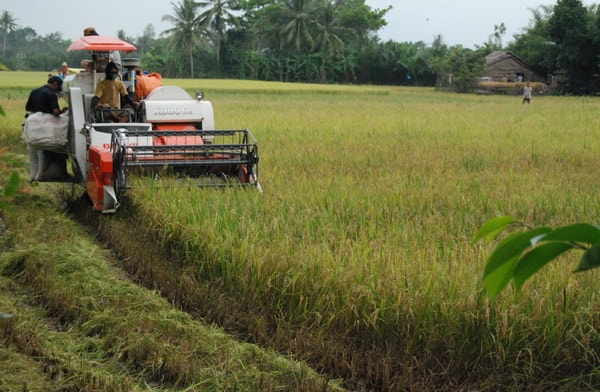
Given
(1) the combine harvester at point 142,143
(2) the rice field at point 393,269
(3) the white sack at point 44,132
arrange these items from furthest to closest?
1. (3) the white sack at point 44,132
2. (1) the combine harvester at point 142,143
3. (2) the rice field at point 393,269

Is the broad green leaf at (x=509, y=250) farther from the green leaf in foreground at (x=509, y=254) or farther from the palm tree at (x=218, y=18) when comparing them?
the palm tree at (x=218, y=18)

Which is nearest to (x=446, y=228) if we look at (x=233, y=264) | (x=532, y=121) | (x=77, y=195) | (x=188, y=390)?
(x=233, y=264)

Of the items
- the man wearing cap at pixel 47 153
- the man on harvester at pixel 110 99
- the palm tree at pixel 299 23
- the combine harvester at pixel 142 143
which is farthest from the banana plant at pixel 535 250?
the palm tree at pixel 299 23

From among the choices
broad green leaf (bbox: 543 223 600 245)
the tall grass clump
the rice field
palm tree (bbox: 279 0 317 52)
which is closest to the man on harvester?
the rice field

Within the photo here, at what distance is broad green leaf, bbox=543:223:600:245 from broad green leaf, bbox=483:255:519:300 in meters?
0.05

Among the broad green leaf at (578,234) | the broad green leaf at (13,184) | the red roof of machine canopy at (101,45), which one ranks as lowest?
the broad green leaf at (13,184)

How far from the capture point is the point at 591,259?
30.6 inches

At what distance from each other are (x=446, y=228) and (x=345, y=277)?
1959 millimetres

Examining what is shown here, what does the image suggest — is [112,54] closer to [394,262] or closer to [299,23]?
[394,262]

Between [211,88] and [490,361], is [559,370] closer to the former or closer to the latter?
[490,361]

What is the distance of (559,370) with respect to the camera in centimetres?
413

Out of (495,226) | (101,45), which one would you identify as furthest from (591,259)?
(101,45)

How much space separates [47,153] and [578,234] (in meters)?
9.24

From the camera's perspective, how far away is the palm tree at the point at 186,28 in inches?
2408
